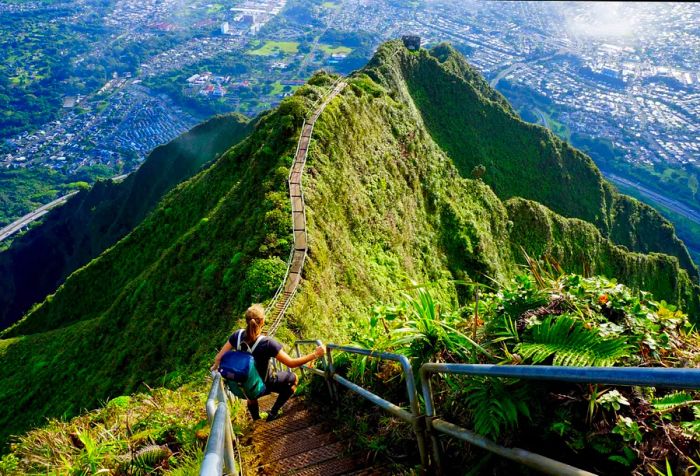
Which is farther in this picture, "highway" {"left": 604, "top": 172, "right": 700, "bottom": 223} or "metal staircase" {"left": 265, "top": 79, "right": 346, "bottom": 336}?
"highway" {"left": 604, "top": 172, "right": 700, "bottom": 223}

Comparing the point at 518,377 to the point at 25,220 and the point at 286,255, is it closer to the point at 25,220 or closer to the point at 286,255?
the point at 286,255

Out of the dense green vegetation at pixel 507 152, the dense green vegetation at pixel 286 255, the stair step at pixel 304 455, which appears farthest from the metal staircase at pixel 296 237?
the dense green vegetation at pixel 507 152

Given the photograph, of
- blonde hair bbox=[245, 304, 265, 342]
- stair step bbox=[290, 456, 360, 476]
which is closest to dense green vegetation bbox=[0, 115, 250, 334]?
blonde hair bbox=[245, 304, 265, 342]

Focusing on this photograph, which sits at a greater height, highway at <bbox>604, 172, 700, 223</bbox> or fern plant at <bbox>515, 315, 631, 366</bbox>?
fern plant at <bbox>515, 315, 631, 366</bbox>

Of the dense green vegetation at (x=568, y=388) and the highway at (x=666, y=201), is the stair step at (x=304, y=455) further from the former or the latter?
the highway at (x=666, y=201)

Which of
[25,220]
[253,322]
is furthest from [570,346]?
[25,220]

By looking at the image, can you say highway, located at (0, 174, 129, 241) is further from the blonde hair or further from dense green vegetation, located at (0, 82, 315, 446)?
the blonde hair

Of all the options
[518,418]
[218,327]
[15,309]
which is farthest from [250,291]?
[15,309]
